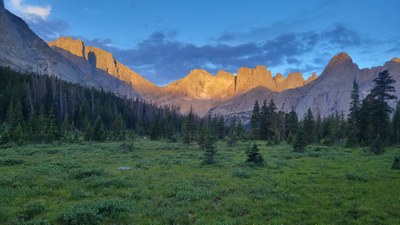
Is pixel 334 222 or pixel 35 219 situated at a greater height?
pixel 334 222

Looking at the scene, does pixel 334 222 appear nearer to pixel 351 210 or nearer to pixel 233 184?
pixel 351 210

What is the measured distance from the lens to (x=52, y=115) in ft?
229

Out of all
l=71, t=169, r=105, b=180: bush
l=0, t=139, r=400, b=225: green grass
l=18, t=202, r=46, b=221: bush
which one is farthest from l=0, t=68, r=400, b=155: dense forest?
l=18, t=202, r=46, b=221: bush

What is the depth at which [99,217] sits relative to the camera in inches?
521

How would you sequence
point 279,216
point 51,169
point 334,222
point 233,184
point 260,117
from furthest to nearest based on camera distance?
point 260,117 < point 51,169 < point 233,184 < point 279,216 < point 334,222

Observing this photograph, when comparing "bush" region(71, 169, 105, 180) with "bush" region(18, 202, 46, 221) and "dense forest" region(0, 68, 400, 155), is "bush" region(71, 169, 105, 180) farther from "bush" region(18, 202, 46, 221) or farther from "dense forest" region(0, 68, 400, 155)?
"dense forest" region(0, 68, 400, 155)

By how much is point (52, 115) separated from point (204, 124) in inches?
1438

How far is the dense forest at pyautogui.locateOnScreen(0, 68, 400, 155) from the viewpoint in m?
53.5

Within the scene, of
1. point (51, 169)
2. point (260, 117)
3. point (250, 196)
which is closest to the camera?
point (250, 196)

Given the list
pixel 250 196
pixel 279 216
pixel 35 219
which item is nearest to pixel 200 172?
pixel 250 196

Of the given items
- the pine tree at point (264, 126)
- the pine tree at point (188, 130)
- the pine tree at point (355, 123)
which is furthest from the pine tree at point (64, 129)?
the pine tree at point (355, 123)

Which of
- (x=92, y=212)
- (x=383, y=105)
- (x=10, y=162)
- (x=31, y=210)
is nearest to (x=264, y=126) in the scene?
(x=383, y=105)

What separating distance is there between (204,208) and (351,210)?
23.2 feet

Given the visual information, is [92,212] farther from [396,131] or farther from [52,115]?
[52,115]
